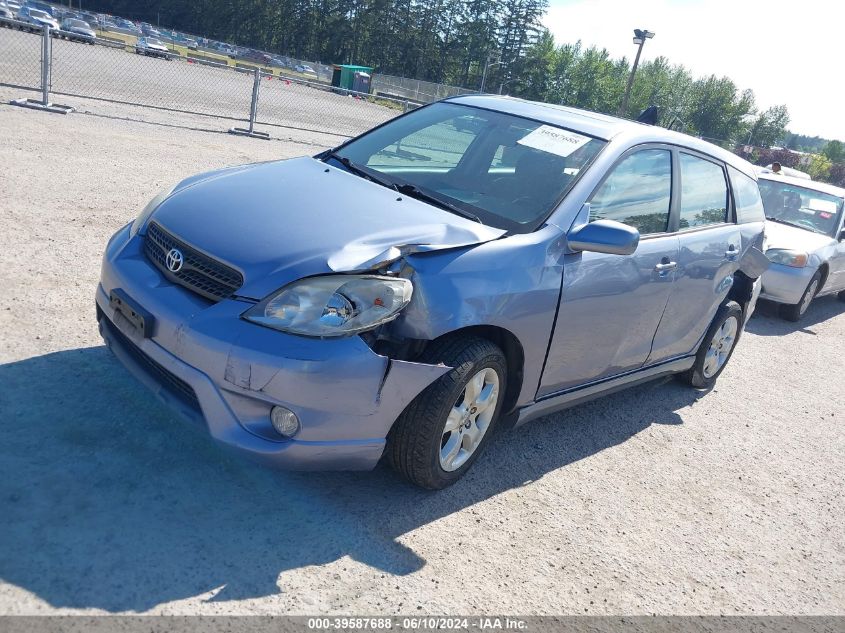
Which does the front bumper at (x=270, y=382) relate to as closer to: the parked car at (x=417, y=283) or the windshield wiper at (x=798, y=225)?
the parked car at (x=417, y=283)

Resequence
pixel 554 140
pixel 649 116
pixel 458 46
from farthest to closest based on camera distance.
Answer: pixel 458 46 < pixel 649 116 < pixel 554 140

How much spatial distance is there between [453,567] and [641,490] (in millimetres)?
1531

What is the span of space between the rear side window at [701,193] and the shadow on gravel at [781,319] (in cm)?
353

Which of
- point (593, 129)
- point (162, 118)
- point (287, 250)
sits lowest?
point (162, 118)

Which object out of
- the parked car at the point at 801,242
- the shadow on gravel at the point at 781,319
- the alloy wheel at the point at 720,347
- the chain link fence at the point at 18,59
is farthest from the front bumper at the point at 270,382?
the chain link fence at the point at 18,59

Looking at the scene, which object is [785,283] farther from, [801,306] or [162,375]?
[162,375]

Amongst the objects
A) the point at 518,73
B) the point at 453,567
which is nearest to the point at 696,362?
the point at 453,567

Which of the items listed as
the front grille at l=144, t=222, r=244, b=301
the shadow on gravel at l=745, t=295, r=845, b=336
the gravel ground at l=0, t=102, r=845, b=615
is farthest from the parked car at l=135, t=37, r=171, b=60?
the front grille at l=144, t=222, r=244, b=301

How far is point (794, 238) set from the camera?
954cm

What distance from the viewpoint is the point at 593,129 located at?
439 cm

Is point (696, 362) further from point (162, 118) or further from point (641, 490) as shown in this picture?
point (162, 118)

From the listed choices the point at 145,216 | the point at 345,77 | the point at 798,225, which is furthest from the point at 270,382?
the point at 345,77

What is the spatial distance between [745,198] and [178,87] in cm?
1981

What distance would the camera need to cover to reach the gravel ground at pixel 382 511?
271 centimetres
